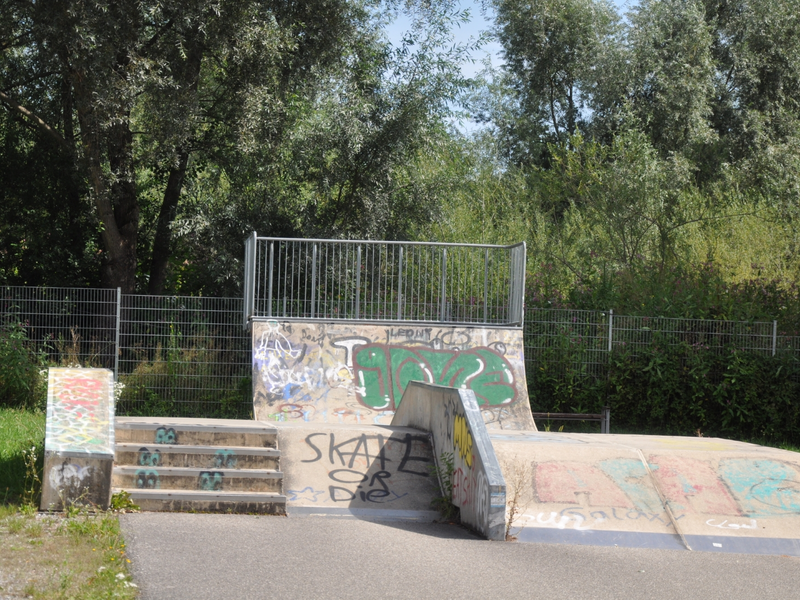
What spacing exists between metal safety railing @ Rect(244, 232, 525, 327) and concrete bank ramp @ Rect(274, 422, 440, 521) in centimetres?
436

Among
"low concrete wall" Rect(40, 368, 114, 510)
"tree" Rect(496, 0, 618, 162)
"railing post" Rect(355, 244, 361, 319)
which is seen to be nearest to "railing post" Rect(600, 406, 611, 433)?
"railing post" Rect(355, 244, 361, 319)

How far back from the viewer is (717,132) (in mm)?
26766

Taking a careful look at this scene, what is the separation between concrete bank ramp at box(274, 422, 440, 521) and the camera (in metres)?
7.50

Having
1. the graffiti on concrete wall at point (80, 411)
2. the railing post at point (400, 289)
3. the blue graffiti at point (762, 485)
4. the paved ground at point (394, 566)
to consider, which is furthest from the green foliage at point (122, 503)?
the railing post at point (400, 289)

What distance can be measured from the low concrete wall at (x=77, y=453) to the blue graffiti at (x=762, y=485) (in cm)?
565

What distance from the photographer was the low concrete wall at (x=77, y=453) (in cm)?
641

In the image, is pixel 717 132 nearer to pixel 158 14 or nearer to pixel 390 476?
pixel 158 14

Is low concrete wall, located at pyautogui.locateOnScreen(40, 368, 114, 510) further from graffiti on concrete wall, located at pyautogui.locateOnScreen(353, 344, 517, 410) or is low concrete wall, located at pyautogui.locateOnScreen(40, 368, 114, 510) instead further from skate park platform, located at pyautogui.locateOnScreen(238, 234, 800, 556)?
graffiti on concrete wall, located at pyautogui.locateOnScreen(353, 344, 517, 410)

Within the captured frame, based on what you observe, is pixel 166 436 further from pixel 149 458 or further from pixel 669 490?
pixel 669 490

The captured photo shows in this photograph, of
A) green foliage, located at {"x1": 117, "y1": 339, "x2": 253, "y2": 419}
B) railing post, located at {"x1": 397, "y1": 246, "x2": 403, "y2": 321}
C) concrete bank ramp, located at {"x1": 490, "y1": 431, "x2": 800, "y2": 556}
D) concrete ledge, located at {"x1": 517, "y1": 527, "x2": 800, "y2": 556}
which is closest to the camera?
concrete ledge, located at {"x1": 517, "y1": 527, "x2": 800, "y2": 556}

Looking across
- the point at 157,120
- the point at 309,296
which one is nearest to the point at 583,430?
the point at 309,296

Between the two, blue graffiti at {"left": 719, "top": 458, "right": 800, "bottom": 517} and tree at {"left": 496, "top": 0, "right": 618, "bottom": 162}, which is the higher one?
tree at {"left": 496, "top": 0, "right": 618, "bottom": 162}

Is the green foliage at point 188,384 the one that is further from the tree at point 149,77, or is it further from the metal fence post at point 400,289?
the tree at point 149,77

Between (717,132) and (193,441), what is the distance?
77.4 ft
